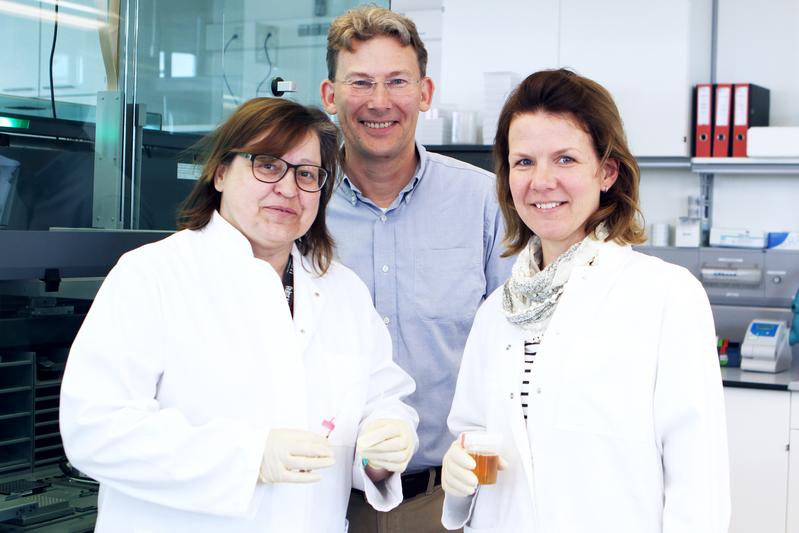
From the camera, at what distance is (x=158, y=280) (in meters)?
1.40

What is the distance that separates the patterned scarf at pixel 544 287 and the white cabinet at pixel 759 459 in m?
2.33

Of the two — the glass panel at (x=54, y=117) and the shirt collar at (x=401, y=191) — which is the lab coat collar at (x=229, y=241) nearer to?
the glass panel at (x=54, y=117)

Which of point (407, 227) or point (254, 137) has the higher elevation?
point (254, 137)

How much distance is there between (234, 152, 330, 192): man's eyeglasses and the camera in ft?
4.99

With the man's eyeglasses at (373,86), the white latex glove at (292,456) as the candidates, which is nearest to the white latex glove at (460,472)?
the white latex glove at (292,456)

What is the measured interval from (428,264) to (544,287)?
52 centimetres

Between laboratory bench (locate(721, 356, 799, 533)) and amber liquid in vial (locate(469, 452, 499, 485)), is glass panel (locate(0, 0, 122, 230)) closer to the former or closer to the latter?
amber liquid in vial (locate(469, 452, 499, 485))

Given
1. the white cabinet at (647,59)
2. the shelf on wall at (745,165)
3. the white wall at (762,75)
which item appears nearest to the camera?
the shelf on wall at (745,165)

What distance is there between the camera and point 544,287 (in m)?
1.52

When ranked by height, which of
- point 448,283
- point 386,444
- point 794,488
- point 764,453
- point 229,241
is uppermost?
point 229,241

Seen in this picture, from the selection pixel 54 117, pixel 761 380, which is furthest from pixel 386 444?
pixel 761 380

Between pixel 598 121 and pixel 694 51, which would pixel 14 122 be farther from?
pixel 694 51

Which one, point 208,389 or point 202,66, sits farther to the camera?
point 202,66

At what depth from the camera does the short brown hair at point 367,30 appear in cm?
194
